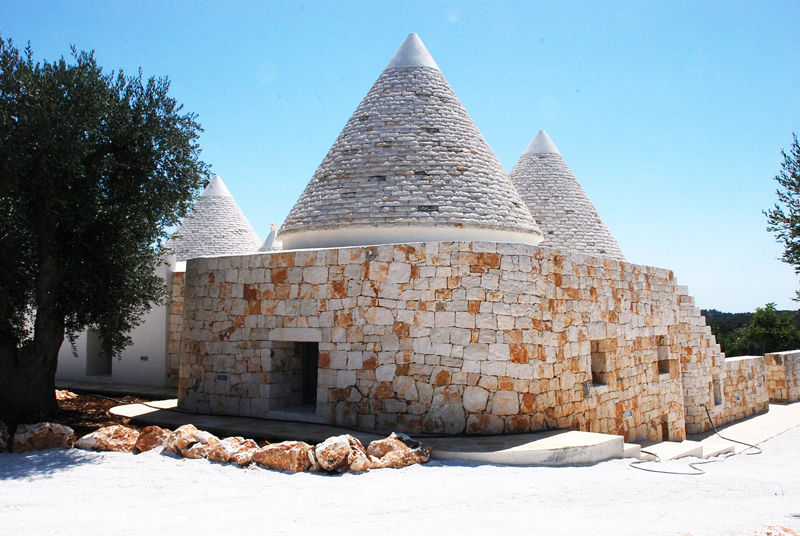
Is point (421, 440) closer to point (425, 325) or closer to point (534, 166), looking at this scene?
point (425, 325)

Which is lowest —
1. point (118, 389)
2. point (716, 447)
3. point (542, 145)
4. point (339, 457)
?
point (716, 447)

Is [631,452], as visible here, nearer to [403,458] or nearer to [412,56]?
[403,458]

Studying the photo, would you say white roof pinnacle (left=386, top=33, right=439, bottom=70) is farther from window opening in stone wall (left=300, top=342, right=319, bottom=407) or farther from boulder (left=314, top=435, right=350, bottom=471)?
boulder (left=314, top=435, right=350, bottom=471)

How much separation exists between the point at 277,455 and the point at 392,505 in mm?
1742

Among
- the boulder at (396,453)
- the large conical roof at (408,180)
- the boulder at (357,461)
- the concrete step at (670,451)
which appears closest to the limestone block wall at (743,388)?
the concrete step at (670,451)

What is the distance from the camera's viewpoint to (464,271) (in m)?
7.99

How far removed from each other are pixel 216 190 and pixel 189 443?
40.8 ft

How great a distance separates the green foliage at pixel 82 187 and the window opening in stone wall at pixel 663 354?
891cm

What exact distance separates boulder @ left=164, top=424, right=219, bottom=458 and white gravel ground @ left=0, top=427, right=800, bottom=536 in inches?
5.8

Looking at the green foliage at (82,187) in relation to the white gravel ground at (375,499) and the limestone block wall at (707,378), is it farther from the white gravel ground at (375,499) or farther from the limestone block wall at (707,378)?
the limestone block wall at (707,378)

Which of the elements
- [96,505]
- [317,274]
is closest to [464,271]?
[317,274]

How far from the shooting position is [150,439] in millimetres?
7492

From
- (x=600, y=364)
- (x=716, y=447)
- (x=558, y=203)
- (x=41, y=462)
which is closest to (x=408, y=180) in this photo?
(x=600, y=364)

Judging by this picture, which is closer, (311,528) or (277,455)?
(311,528)
